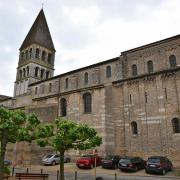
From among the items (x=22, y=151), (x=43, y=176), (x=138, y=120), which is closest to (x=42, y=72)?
(x=22, y=151)

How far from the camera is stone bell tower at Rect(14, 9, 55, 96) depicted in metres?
51.1

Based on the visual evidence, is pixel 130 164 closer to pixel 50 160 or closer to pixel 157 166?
pixel 157 166

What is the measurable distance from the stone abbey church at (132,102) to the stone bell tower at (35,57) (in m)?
17.7

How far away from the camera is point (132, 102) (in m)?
26.7

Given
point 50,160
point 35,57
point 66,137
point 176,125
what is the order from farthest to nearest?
1. point 35,57
2. point 50,160
3. point 176,125
4. point 66,137

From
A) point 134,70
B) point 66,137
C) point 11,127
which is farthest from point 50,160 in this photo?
point 134,70

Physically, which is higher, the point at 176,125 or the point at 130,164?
the point at 176,125

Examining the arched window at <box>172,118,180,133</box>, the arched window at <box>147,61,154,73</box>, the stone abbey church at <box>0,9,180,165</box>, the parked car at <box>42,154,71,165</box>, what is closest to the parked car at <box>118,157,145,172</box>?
the stone abbey church at <box>0,9,180,165</box>

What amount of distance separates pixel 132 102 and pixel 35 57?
32.5 metres

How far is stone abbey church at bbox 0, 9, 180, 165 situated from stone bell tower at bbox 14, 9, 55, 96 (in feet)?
58.1

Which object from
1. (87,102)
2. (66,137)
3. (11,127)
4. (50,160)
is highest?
(87,102)

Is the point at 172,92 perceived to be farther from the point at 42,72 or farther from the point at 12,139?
the point at 42,72

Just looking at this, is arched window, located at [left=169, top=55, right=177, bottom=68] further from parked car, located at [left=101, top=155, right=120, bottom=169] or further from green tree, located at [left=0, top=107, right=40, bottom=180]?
green tree, located at [left=0, top=107, right=40, bottom=180]

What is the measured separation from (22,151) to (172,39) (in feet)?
74.2
